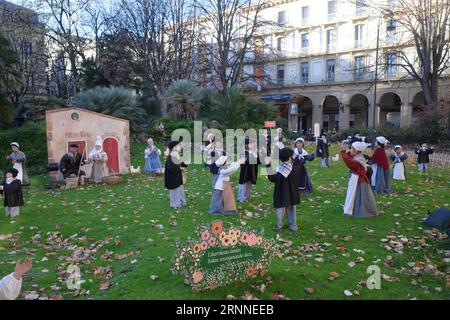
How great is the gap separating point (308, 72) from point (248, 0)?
15586 mm

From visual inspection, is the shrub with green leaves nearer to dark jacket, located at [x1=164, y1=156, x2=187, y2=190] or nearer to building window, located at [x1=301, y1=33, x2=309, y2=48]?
dark jacket, located at [x1=164, y1=156, x2=187, y2=190]

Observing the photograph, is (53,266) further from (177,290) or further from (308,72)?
(308,72)

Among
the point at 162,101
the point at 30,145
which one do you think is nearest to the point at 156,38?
the point at 162,101

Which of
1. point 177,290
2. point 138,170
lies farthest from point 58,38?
point 177,290

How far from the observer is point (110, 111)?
2498 cm

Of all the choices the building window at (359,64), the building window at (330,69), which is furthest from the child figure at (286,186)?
the building window at (330,69)

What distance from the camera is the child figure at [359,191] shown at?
973cm

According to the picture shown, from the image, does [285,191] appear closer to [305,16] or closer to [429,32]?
[429,32]

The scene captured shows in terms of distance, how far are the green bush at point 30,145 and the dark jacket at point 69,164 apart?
3.87m

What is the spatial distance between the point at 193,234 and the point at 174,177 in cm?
282

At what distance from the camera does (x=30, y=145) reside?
19703mm

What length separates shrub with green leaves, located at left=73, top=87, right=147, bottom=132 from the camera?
24766 millimetres

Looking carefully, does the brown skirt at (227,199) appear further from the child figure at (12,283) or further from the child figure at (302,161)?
the child figure at (12,283)

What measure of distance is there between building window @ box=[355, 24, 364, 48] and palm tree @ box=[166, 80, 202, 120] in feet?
77.2
